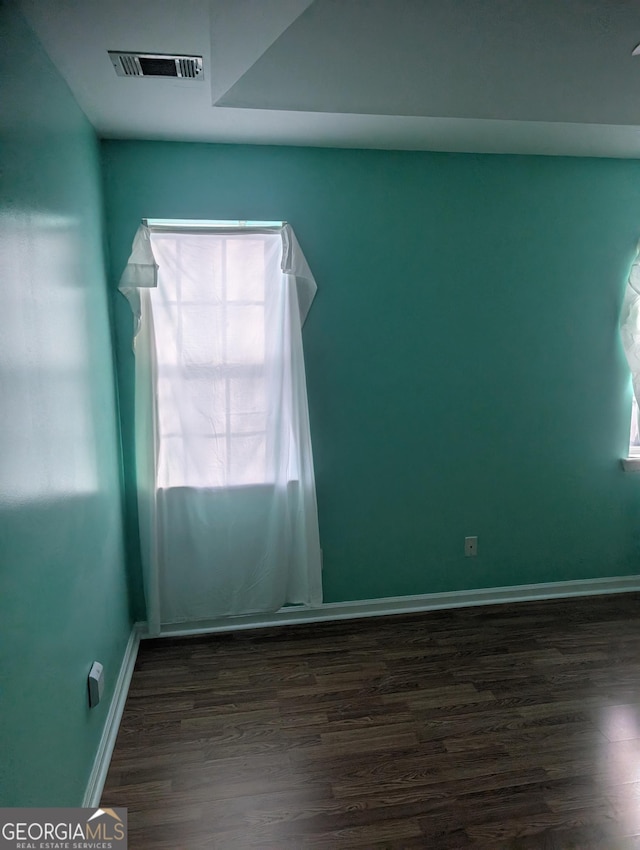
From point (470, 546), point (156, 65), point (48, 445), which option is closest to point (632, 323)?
point (470, 546)

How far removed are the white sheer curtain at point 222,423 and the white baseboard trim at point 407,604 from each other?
0.30 feet

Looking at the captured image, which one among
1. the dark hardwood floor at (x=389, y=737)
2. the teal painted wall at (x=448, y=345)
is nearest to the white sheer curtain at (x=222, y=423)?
the teal painted wall at (x=448, y=345)

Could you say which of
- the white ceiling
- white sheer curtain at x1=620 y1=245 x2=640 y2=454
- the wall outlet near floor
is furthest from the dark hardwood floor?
the white ceiling

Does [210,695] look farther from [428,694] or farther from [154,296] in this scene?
[154,296]

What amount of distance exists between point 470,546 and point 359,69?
2.32 metres

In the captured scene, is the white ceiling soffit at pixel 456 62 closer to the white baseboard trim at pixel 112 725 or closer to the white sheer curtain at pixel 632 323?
the white sheer curtain at pixel 632 323

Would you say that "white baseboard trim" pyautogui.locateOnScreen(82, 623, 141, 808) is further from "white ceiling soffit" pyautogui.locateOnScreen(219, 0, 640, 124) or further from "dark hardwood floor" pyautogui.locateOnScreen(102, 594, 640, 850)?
"white ceiling soffit" pyautogui.locateOnScreen(219, 0, 640, 124)

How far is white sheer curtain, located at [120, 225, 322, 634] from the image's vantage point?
101 inches

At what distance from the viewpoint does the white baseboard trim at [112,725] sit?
1.79m

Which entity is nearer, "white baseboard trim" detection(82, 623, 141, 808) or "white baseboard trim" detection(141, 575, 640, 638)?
"white baseboard trim" detection(82, 623, 141, 808)

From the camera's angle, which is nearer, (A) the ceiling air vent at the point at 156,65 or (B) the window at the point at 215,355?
(A) the ceiling air vent at the point at 156,65

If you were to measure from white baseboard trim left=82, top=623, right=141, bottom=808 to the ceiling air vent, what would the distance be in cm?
225

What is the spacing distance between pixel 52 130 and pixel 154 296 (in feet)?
3.02

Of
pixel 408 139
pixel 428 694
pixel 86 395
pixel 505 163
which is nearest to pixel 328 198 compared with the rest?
pixel 408 139
